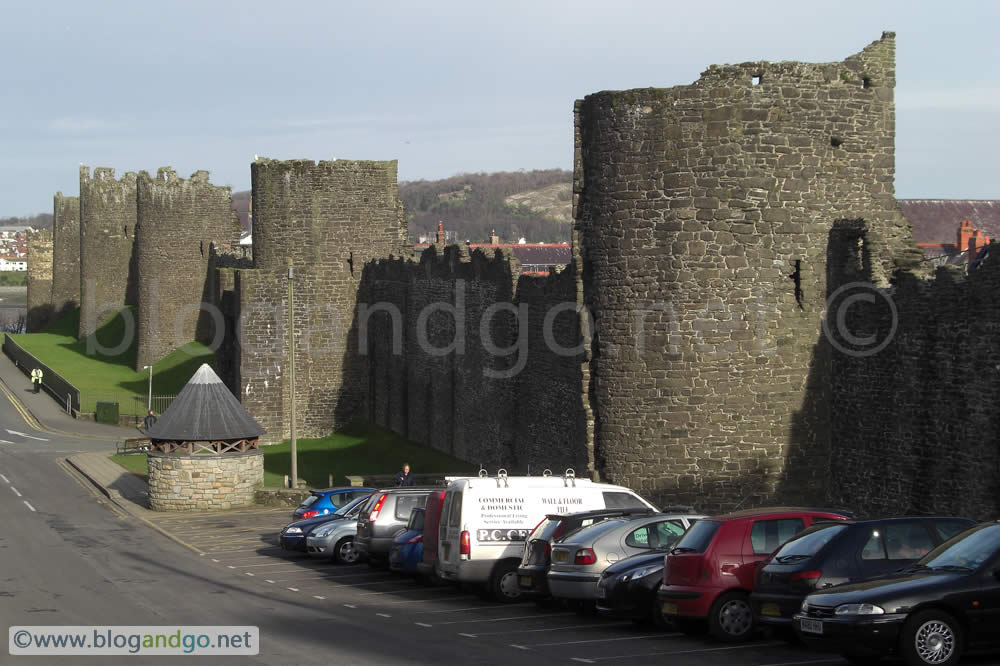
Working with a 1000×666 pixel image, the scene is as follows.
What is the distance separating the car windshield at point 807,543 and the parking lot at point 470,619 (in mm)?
1046

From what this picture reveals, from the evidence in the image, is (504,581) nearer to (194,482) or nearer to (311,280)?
(194,482)

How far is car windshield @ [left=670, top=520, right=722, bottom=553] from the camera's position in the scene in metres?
17.8

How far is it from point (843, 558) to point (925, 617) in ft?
7.13

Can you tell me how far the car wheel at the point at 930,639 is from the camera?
14.3 m

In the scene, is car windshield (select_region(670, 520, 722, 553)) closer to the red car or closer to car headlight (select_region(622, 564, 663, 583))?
the red car

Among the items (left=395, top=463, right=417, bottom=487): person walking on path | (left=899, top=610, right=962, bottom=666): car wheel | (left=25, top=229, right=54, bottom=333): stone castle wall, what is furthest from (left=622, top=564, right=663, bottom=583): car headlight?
(left=25, top=229, right=54, bottom=333): stone castle wall

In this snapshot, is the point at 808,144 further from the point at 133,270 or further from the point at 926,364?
the point at 133,270

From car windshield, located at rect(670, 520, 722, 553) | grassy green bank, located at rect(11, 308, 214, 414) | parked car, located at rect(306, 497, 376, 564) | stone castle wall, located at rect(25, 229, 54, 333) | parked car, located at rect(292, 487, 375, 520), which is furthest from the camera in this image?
stone castle wall, located at rect(25, 229, 54, 333)

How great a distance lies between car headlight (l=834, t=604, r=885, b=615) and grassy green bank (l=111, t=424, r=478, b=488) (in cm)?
2623

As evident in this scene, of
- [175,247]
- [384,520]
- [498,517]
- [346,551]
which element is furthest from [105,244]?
[498,517]

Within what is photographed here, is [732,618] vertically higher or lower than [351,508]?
higher

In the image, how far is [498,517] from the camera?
22.7 meters

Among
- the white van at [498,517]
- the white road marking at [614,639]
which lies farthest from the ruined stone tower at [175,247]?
the white road marking at [614,639]

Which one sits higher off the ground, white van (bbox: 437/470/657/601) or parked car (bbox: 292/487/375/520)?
white van (bbox: 437/470/657/601)
